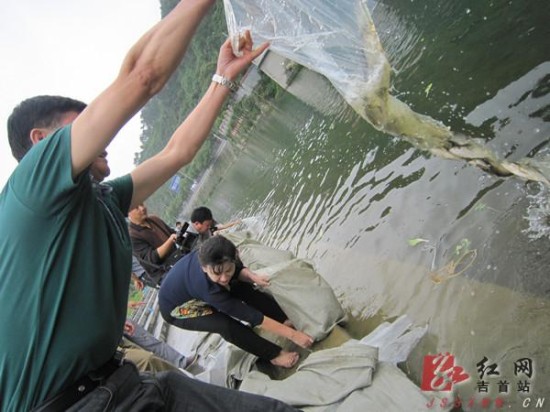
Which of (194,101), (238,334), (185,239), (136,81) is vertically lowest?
(194,101)

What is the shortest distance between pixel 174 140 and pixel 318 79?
Result: 11.5 m

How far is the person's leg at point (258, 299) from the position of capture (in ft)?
14.1

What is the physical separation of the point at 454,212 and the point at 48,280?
3.62 m

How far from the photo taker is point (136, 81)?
4.59 ft

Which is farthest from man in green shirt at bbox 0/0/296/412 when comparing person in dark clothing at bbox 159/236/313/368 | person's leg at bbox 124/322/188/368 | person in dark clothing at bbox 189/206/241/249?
person in dark clothing at bbox 189/206/241/249

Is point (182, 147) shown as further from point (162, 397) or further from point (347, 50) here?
point (347, 50)

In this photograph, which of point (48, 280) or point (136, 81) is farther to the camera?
point (48, 280)

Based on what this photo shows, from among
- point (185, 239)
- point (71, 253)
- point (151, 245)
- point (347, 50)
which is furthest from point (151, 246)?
point (71, 253)

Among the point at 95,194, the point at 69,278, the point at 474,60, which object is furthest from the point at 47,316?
the point at 474,60
